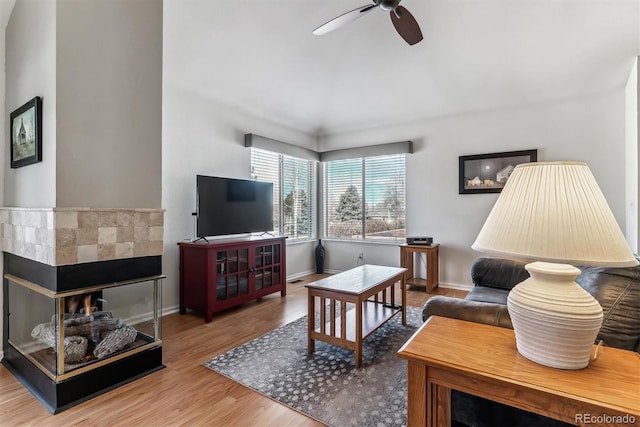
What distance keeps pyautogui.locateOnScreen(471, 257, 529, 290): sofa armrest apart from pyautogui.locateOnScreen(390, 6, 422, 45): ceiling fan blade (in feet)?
6.67

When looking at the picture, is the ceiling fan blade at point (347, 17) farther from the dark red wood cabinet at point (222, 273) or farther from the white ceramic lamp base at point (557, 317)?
the dark red wood cabinet at point (222, 273)

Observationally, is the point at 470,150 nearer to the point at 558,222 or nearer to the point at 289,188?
the point at 289,188

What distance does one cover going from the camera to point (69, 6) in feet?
5.99

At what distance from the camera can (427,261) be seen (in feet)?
13.7

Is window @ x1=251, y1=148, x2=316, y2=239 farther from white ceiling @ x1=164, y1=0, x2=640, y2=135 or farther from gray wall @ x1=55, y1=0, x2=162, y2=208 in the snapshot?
gray wall @ x1=55, y1=0, x2=162, y2=208

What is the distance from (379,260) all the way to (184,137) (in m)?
3.30

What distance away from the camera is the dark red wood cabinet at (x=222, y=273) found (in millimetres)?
3125

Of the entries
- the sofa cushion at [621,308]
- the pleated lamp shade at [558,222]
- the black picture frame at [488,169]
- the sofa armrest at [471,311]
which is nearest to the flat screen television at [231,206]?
the sofa armrest at [471,311]

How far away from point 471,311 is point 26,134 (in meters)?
2.85

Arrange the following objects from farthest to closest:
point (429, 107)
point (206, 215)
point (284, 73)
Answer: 1. point (429, 107)
2. point (284, 73)
3. point (206, 215)

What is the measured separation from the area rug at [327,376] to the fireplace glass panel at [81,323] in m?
0.54

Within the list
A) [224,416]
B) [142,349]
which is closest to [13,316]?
[142,349]

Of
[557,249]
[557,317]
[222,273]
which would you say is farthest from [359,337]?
[222,273]

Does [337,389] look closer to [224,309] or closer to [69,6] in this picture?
[224,309]
